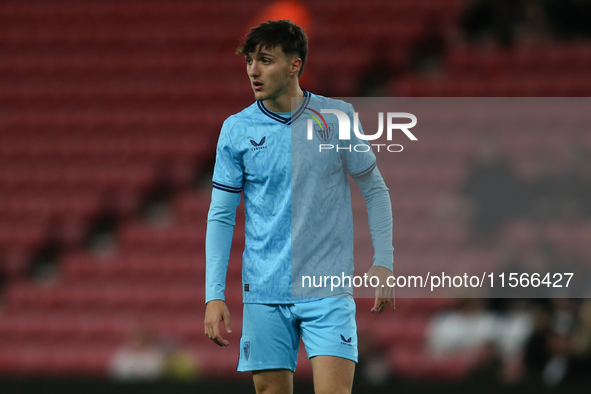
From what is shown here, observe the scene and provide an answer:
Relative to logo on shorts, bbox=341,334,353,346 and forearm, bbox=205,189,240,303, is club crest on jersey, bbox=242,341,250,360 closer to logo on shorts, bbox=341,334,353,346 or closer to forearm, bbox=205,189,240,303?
forearm, bbox=205,189,240,303

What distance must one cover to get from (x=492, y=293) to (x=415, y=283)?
1.44 m

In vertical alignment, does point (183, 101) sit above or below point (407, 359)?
above

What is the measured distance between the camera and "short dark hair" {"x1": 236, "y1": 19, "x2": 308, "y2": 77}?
259 cm

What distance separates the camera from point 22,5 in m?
9.24

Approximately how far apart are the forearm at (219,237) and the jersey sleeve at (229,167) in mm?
A: 25

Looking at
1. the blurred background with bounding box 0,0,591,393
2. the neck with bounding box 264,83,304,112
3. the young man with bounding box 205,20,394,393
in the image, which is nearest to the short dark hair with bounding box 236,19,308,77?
the young man with bounding box 205,20,394,393

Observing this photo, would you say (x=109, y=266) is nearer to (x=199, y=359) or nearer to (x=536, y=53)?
(x=199, y=359)

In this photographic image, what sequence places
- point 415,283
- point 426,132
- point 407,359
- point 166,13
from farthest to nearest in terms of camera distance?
point 166,13 → point 426,132 → point 407,359 → point 415,283

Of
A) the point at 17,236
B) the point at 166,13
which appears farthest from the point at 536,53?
the point at 17,236

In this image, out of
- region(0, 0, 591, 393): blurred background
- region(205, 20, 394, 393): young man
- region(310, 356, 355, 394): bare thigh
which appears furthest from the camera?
region(0, 0, 591, 393): blurred background

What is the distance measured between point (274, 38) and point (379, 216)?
2.20 feet

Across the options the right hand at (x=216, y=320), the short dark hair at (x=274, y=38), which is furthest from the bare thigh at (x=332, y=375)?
the short dark hair at (x=274, y=38)

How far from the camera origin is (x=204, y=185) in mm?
7832

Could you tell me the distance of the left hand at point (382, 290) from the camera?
2521mm
